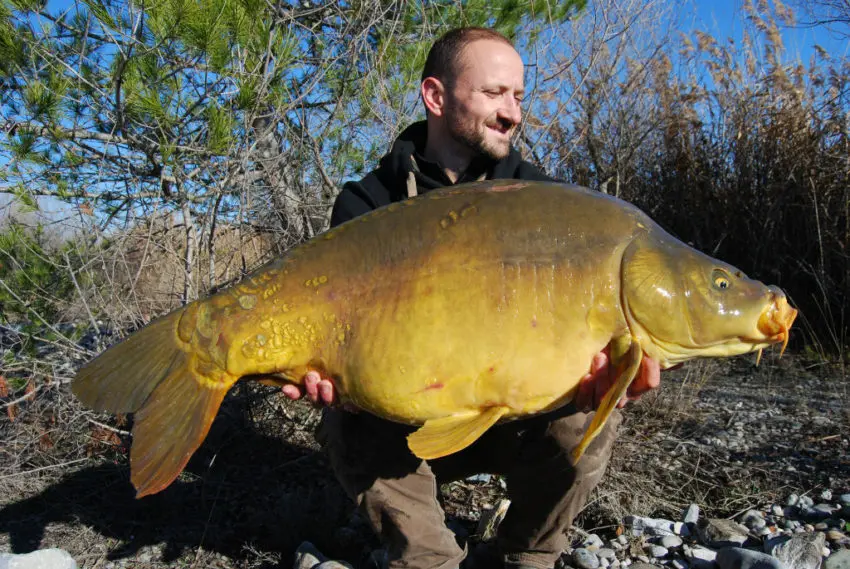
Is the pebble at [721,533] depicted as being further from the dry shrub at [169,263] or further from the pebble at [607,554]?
the dry shrub at [169,263]

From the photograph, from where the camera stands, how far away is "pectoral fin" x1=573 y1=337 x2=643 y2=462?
138cm

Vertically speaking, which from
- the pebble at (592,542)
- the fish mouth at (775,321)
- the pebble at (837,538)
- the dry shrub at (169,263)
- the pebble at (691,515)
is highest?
the dry shrub at (169,263)

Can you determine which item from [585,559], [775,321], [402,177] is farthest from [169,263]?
[775,321]

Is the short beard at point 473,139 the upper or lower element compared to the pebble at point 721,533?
upper

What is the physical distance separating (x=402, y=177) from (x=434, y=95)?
0.34m

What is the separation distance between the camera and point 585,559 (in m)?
2.09

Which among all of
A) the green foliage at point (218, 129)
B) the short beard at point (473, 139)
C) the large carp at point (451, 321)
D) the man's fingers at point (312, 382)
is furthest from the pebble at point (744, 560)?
the green foliage at point (218, 129)

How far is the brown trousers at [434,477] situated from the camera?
6.14ft

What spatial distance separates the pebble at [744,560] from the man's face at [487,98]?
1.43m

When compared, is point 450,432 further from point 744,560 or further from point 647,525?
point 647,525

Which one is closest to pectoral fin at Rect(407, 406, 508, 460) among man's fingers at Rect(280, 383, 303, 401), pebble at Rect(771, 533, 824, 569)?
man's fingers at Rect(280, 383, 303, 401)

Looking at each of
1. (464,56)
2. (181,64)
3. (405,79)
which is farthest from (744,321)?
(405,79)

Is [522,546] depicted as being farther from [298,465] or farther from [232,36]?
[232,36]

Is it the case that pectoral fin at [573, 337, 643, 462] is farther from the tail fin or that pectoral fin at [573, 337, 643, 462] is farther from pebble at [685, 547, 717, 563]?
pebble at [685, 547, 717, 563]
